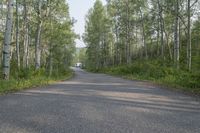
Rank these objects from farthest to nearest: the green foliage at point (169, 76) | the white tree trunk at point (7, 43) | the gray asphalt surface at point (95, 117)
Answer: the green foliage at point (169, 76) < the white tree trunk at point (7, 43) < the gray asphalt surface at point (95, 117)

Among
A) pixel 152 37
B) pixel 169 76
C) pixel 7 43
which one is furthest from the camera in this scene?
pixel 152 37

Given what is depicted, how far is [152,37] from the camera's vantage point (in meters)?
54.3

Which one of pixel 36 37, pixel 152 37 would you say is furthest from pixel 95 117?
pixel 152 37

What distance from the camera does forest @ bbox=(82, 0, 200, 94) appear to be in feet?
83.1

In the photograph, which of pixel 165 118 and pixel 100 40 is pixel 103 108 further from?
pixel 100 40

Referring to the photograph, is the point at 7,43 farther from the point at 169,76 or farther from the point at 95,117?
the point at 169,76

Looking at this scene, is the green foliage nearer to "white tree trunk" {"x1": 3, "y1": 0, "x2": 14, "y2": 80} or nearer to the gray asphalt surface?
the gray asphalt surface

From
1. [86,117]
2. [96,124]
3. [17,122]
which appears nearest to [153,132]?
[96,124]

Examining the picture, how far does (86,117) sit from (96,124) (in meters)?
0.84

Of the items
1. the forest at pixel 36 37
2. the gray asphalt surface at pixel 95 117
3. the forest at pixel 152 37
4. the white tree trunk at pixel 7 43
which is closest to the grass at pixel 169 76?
the forest at pixel 152 37

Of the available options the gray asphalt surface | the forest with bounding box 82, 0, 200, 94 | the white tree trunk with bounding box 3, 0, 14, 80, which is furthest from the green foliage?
the white tree trunk with bounding box 3, 0, 14, 80

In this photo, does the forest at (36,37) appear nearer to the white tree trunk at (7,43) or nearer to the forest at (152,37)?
the white tree trunk at (7,43)

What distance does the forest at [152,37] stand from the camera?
25.3 metres

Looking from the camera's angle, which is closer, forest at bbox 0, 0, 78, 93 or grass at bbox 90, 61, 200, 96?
forest at bbox 0, 0, 78, 93
